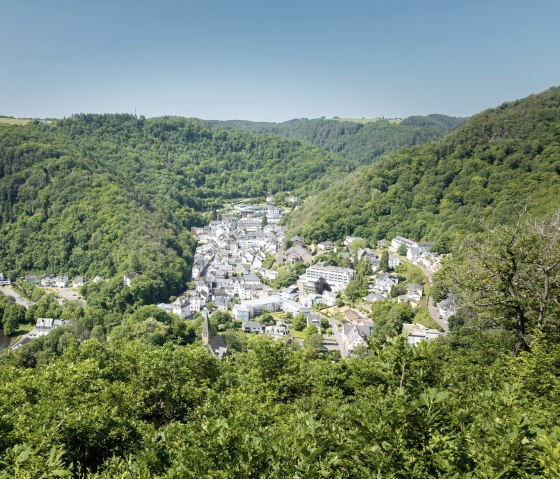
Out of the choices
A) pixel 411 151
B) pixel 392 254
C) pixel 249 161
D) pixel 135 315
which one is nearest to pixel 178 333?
pixel 135 315

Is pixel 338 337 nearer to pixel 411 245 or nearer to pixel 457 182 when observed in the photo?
pixel 411 245

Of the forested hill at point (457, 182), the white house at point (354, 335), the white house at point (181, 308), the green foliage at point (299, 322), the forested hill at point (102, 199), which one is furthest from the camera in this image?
the forested hill at point (102, 199)

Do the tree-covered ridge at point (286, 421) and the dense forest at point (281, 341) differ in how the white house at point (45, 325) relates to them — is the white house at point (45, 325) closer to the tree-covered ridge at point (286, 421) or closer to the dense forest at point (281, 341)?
the dense forest at point (281, 341)

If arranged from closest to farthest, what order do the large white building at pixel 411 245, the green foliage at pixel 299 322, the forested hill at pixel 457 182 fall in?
the green foliage at pixel 299 322 → the forested hill at pixel 457 182 → the large white building at pixel 411 245

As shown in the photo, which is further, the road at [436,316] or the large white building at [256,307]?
the large white building at [256,307]

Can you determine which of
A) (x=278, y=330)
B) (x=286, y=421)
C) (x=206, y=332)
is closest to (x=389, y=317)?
(x=278, y=330)

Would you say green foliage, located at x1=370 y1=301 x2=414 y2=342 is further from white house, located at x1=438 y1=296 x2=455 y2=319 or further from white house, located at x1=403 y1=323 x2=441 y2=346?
white house, located at x1=438 y1=296 x2=455 y2=319

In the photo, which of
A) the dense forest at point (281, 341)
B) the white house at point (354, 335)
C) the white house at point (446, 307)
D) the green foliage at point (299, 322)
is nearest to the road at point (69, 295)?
the dense forest at point (281, 341)
